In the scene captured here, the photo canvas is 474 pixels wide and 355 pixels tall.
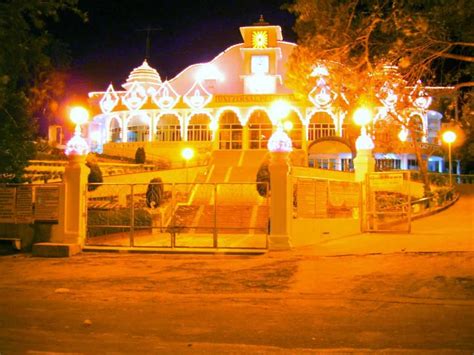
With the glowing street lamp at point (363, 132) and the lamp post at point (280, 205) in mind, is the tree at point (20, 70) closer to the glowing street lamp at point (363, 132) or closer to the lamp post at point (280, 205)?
the lamp post at point (280, 205)

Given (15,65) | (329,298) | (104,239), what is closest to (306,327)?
(329,298)

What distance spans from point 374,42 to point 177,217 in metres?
12.3

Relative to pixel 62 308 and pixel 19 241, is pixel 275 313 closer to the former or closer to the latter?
pixel 62 308

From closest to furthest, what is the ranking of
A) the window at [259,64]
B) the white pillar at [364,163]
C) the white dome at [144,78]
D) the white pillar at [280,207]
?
the white pillar at [280,207] < the white pillar at [364,163] < the window at [259,64] < the white dome at [144,78]

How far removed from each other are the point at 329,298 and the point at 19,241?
10127mm

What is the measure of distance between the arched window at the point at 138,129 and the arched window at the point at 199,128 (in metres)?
4.35

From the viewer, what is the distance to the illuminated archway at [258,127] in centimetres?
4719

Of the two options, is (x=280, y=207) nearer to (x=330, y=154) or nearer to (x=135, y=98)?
(x=330, y=154)

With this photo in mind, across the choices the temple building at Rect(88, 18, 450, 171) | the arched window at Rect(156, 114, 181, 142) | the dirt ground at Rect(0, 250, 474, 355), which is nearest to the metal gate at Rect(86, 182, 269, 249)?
the dirt ground at Rect(0, 250, 474, 355)

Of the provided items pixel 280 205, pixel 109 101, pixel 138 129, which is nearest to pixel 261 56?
pixel 138 129

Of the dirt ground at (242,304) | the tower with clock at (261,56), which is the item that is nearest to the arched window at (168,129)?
the tower with clock at (261,56)

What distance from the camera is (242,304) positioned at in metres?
8.68

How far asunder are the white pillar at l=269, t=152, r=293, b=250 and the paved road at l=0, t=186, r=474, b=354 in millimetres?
497

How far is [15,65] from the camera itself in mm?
10156
